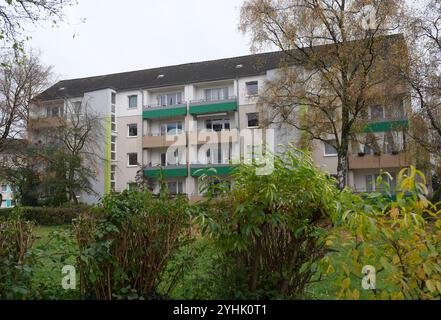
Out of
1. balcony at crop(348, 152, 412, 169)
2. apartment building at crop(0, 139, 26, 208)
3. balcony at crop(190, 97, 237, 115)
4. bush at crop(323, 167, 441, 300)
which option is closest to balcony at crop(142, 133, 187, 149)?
balcony at crop(190, 97, 237, 115)

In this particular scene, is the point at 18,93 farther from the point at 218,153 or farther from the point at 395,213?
the point at 395,213

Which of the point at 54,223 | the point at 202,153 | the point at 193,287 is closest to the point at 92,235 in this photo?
the point at 193,287

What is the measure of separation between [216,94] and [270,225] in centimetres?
3512

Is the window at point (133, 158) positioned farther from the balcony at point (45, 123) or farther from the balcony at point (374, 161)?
the balcony at point (374, 161)

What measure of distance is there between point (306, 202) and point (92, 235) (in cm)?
187

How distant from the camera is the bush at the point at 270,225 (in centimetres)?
331

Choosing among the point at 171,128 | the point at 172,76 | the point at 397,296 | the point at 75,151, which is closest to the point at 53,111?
the point at 75,151

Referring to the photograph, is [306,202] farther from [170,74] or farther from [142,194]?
[170,74]

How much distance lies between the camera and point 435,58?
18.7 m

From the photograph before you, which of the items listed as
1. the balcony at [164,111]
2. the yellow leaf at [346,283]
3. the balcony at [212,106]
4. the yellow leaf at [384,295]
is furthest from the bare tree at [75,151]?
the yellow leaf at [384,295]

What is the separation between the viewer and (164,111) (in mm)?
37688

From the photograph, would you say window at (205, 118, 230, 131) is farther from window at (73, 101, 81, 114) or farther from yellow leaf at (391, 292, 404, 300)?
yellow leaf at (391, 292, 404, 300)

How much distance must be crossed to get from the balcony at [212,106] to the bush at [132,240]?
105ft
